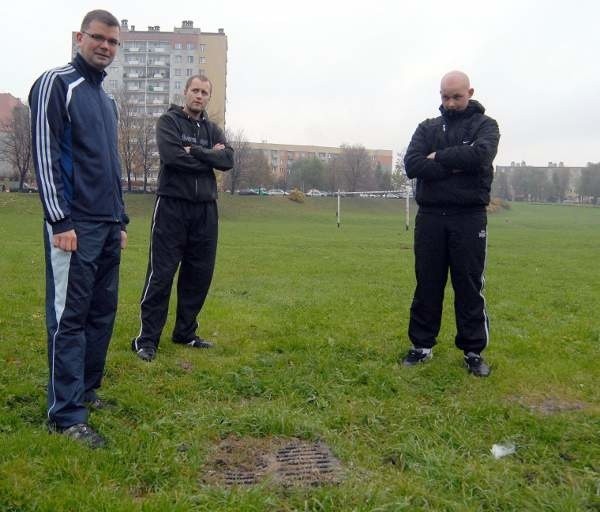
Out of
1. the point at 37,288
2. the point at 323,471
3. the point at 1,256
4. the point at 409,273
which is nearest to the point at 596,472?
the point at 323,471

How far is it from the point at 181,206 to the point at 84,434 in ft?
7.79

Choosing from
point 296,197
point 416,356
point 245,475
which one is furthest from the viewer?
point 296,197

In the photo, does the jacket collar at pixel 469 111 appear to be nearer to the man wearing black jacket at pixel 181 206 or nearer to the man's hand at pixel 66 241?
the man wearing black jacket at pixel 181 206

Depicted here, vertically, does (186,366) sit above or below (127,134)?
below

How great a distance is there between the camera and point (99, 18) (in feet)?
11.6

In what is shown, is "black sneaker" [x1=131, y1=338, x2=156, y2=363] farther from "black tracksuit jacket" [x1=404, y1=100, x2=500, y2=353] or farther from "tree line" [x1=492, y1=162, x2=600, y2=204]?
"tree line" [x1=492, y1=162, x2=600, y2=204]

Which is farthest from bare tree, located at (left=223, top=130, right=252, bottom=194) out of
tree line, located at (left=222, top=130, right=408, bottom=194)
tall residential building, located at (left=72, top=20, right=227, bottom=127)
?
tall residential building, located at (left=72, top=20, right=227, bottom=127)

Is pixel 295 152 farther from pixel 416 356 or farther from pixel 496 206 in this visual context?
pixel 416 356

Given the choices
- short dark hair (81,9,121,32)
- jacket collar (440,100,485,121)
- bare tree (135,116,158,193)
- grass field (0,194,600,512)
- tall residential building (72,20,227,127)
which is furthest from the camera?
tall residential building (72,20,227,127)

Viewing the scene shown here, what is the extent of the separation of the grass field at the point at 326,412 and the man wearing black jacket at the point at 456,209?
302 mm

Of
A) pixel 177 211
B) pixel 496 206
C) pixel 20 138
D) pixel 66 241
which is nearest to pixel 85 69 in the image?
pixel 66 241

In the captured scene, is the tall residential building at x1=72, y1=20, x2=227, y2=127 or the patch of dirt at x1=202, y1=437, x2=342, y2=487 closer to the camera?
the patch of dirt at x1=202, y1=437, x2=342, y2=487

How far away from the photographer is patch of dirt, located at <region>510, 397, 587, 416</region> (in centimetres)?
396

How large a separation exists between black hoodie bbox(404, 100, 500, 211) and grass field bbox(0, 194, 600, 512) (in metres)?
1.33
